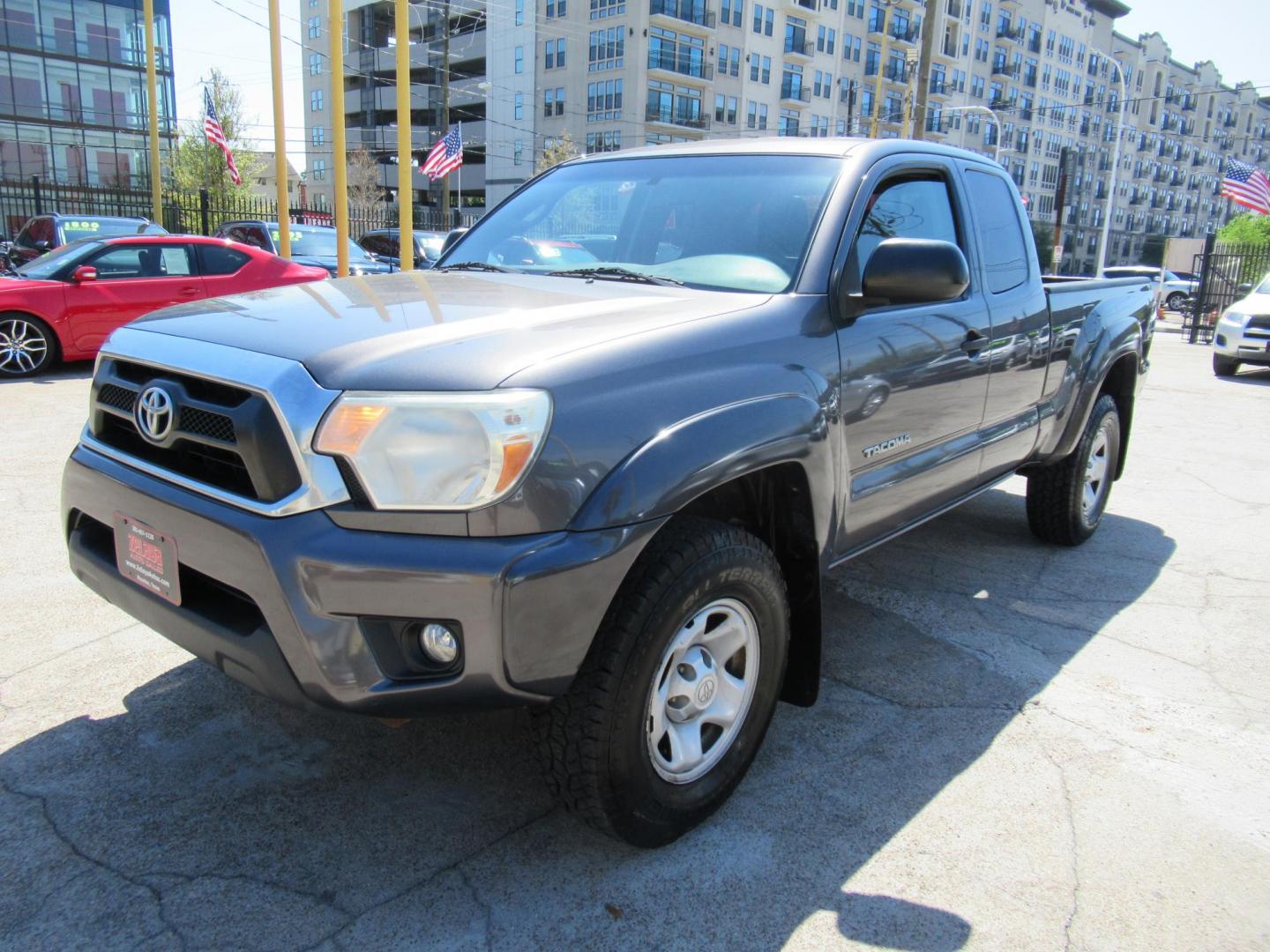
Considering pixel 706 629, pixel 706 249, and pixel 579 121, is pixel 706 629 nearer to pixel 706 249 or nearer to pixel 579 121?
pixel 706 249

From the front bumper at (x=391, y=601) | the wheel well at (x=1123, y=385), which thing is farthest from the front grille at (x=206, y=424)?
the wheel well at (x=1123, y=385)

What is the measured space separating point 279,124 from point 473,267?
10.3m

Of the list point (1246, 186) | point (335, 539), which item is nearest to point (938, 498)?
point (335, 539)

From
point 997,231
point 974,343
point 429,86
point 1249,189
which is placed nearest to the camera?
point 974,343

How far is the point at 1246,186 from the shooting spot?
75.4ft

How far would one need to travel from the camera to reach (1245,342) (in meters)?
13.4

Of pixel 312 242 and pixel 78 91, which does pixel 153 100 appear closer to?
pixel 312 242

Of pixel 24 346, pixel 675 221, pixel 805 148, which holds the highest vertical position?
pixel 805 148

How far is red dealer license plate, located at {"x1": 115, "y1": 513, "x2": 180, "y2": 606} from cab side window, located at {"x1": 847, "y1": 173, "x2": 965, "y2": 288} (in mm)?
2056

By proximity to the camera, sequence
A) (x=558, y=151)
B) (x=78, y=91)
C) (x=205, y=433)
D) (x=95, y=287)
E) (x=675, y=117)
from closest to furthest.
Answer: (x=205, y=433)
(x=95, y=287)
(x=78, y=91)
(x=558, y=151)
(x=675, y=117)

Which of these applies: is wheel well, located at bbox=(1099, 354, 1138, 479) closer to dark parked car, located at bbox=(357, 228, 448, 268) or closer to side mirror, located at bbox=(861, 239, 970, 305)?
side mirror, located at bbox=(861, 239, 970, 305)

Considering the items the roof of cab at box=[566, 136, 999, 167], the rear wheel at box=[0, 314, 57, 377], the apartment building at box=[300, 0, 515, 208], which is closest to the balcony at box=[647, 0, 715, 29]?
the apartment building at box=[300, 0, 515, 208]

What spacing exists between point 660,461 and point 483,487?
0.42 meters

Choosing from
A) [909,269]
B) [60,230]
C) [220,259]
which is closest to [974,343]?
[909,269]
